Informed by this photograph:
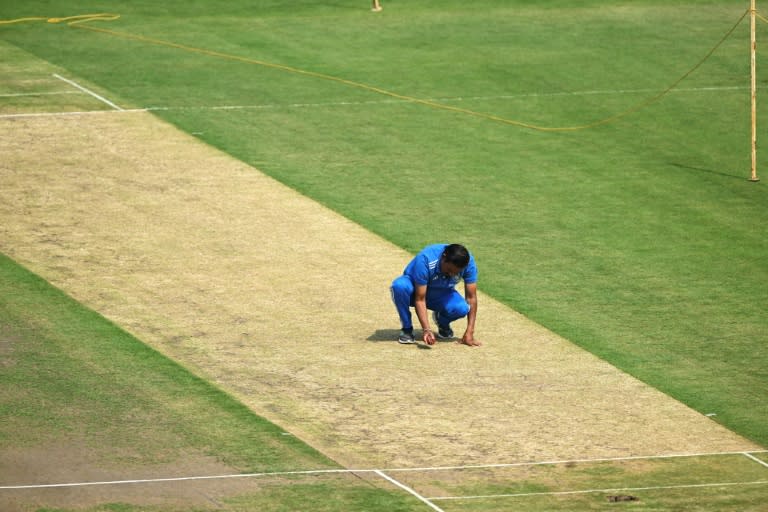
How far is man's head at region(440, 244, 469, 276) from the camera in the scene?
1508cm

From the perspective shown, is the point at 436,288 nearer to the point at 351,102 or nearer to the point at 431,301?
the point at 431,301

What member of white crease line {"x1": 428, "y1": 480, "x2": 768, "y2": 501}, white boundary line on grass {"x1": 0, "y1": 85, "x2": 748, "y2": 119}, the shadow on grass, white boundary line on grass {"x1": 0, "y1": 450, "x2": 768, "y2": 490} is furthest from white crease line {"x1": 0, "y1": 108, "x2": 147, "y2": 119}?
white crease line {"x1": 428, "y1": 480, "x2": 768, "y2": 501}

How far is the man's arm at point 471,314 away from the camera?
15.6 metres

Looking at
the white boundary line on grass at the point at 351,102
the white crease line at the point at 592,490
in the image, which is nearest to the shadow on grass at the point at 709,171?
the white boundary line on grass at the point at 351,102

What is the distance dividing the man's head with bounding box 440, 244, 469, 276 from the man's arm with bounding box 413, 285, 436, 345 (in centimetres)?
44

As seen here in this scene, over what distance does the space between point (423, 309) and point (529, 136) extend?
11.1 meters

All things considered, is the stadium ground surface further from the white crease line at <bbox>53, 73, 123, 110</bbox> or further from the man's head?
the white crease line at <bbox>53, 73, 123, 110</bbox>

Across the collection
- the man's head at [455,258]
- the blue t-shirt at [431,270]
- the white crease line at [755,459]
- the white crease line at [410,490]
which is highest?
the man's head at [455,258]

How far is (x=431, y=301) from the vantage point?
15891mm

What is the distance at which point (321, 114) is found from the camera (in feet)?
88.3

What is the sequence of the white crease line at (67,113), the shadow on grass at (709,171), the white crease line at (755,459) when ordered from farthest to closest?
the white crease line at (67,113) → the shadow on grass at (709,171) → the white crease line at (755,459)

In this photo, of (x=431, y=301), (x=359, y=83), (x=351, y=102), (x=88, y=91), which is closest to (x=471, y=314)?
(x=431, y=301)

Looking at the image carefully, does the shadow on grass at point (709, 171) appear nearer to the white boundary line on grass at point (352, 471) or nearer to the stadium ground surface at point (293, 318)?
the stadium ground surface at point (293, 318)

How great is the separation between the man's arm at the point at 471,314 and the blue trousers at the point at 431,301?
0.09 meters
